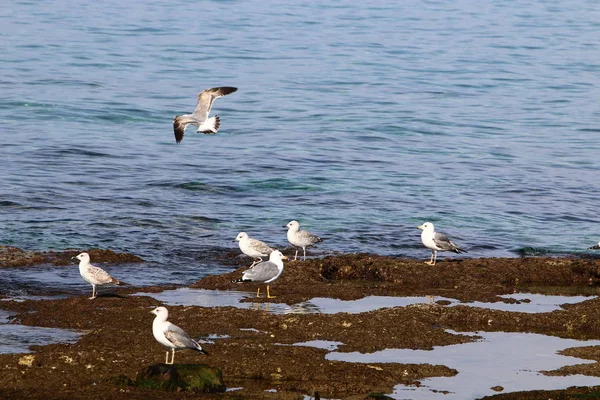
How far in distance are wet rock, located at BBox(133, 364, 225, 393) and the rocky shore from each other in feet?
0.38

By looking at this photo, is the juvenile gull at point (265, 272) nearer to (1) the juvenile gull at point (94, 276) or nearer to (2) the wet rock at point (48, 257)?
(1) the juvenile gull at point (94, 276)

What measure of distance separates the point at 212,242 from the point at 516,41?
43584 millimetres

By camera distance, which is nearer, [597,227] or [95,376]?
[95,376]

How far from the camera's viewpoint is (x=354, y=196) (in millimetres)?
28625

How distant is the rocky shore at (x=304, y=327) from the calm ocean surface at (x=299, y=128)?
2.92 meters

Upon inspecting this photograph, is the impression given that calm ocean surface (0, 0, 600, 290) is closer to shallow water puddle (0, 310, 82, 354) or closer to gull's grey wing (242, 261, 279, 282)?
gull's grey wing (242, 261, 279, 282)

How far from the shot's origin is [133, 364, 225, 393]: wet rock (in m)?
11.6

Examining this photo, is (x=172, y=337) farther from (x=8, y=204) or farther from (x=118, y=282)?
(x=8, y=204)

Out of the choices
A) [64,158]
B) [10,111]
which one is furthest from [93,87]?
[64,158]

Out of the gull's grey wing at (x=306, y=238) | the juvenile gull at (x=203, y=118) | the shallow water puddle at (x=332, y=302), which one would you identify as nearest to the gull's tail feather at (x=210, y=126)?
the juvenile gull at (x=203, y=118)

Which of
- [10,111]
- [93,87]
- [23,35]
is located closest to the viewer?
[10,111]

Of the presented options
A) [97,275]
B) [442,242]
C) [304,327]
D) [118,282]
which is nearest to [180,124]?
[118,282]

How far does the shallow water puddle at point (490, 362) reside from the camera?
12.4 meters

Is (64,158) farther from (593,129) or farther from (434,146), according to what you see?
(593,129)
